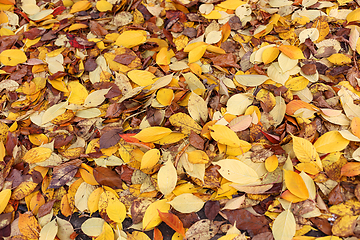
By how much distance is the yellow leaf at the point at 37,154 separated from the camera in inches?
30.7

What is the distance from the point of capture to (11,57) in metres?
0.98

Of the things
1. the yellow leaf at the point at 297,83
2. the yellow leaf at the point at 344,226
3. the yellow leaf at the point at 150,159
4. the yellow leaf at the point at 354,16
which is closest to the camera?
the yellow leaf at the point at 344,226

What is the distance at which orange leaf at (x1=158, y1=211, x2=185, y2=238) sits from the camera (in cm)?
64

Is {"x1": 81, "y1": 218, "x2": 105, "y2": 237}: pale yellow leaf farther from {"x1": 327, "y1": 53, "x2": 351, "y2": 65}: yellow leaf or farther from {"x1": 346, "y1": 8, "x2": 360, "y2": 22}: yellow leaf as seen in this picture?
{"x1": 346, "y1": 8, "x2": 360, "y2": 22}: yellow leaf

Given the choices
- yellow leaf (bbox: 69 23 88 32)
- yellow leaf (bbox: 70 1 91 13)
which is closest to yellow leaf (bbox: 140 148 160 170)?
yellow leaf (bbox: 69 23 88 32)

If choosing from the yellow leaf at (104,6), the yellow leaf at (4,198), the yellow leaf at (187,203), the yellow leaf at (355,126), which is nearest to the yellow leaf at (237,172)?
the yellow leaf at (187,203)

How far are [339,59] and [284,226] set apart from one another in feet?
2.05

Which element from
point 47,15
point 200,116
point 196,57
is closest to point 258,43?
point 196,57

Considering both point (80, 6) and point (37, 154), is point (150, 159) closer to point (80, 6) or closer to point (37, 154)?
point (37, 154)

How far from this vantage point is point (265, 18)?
→ 3.16 ft

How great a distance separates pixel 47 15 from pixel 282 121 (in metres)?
1.11

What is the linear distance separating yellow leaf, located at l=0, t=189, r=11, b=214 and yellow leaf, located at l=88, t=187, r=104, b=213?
26 cm

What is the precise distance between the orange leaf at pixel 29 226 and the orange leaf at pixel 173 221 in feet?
1.25

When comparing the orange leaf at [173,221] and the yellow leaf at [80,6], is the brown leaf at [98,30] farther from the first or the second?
the orange leaf at [173,221]
